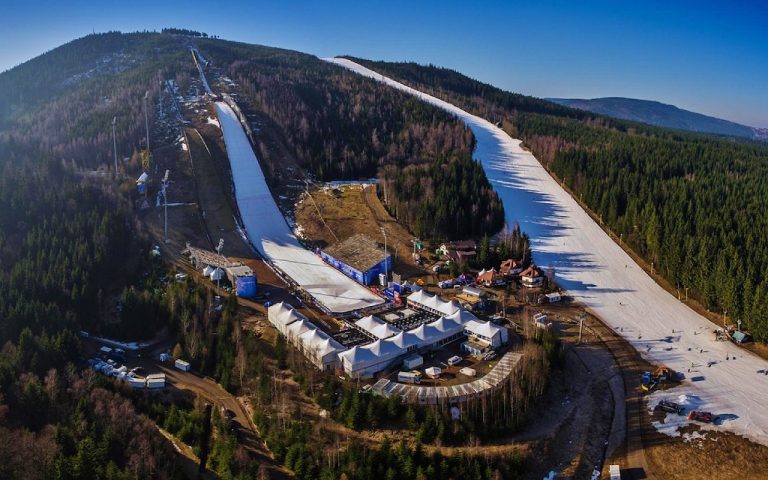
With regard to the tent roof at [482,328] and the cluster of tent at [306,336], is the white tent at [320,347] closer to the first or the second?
the cluster of tent at [306,336]

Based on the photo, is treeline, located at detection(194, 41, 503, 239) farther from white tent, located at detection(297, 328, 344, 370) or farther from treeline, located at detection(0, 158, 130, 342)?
treeline, located at detection(0, 158, 130, 342)

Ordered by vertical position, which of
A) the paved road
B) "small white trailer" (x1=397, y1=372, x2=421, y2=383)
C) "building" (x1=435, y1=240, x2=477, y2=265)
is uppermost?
"building" (x1=435, y1=240, x2=477, y2=265)

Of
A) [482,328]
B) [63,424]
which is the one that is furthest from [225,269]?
[482,328]

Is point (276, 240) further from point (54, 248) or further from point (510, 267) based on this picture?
point (510, 267)

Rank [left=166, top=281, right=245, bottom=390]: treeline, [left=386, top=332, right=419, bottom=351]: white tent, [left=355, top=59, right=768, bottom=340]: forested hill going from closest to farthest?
[left=166, top=281, right=245, bottom=390]: treeline, [left=386, top=332, right=419, bottom=351]: white tent, [left=355, top=59, right=768, bottom=340]: forested hill

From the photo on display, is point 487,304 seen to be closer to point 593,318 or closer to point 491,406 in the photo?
point 593,318

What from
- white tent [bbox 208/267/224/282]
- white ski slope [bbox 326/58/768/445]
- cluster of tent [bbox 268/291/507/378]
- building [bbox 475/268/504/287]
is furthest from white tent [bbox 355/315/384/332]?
white ski slope [bbox 326/58/768/445]
